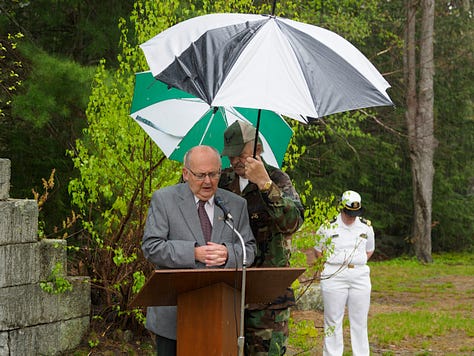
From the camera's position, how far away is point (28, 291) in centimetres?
696

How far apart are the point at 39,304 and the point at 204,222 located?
332 cm

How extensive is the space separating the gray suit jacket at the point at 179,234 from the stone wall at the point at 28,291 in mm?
2764

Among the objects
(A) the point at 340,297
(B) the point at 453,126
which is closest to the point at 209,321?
(A) the point at 340,297

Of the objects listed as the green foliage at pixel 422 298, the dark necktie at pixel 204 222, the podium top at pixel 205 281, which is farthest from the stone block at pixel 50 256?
the green foliage at pixel 422 298

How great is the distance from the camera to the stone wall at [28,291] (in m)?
6.78

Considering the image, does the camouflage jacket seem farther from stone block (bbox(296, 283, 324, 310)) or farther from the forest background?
stone block (bbox(296, 283, 324, 310))

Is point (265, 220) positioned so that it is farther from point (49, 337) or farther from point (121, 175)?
point (49, 337)

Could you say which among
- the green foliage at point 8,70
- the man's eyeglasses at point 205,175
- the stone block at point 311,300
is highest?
the green foliage at point 8,70

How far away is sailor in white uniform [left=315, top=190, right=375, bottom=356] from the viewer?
8227 mm

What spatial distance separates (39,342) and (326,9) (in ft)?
44.8

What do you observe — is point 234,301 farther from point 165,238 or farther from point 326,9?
point 326,9

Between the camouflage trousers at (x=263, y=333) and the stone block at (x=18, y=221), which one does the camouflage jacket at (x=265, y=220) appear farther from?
the stone block at (x=18, y=221)

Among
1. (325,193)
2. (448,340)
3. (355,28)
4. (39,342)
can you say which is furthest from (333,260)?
(325,193)

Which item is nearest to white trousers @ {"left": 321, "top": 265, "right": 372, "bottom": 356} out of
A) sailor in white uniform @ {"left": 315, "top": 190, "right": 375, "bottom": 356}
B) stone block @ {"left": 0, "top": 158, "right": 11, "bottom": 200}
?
sailor in white uniform @ {"left": 315, "top": 190, "right": 375, "bottom": 356}
